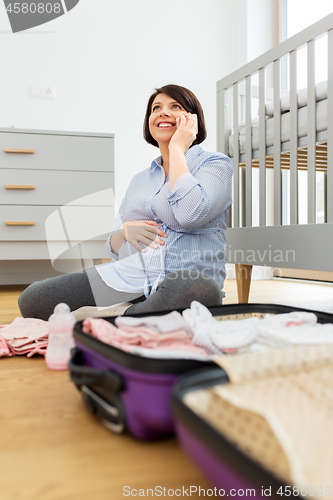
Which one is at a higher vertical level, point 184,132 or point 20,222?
point 184,132

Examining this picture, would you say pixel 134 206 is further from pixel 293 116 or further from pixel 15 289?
pixel 15 289

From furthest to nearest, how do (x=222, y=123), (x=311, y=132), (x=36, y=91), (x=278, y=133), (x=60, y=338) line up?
(x=36, y=91), (x=222, y=123), (x=278, y=133), (x=311, y=132), (x=60, y=338)

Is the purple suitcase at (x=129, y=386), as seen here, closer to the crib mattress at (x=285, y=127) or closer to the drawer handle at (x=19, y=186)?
the crib mattress at (x=285, y=127)

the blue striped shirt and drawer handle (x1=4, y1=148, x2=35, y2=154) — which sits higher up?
drawer handle (x1=4, y1=148, x2=35, y2=154)

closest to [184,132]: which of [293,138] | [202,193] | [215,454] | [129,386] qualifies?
[202,193]

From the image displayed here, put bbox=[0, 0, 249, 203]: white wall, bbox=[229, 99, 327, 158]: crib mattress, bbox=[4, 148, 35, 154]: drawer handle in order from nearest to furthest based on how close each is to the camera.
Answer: bbox=[229, 99, 327, 158]: crib mattress
bbox=[4, 148, 35, 154]: drawer handle
bbox=[0, 0, 249, 203]: white wall

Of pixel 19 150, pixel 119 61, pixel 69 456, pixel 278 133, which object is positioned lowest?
pixel 69 456

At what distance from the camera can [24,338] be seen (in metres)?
0.99

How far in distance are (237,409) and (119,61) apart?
2.81 metres

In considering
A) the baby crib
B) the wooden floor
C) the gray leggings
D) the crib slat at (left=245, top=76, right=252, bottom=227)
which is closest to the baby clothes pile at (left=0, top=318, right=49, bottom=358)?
the gray leggings

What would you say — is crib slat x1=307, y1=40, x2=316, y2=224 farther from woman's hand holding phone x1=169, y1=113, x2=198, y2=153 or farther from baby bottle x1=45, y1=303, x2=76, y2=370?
baby bottle x1=45, y1=303, x2=76, y2=370

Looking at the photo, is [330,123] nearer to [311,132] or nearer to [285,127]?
[311,132]

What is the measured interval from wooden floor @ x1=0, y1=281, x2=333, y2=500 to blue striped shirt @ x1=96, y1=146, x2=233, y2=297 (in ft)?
1.60

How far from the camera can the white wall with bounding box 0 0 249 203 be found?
8.42 ft
